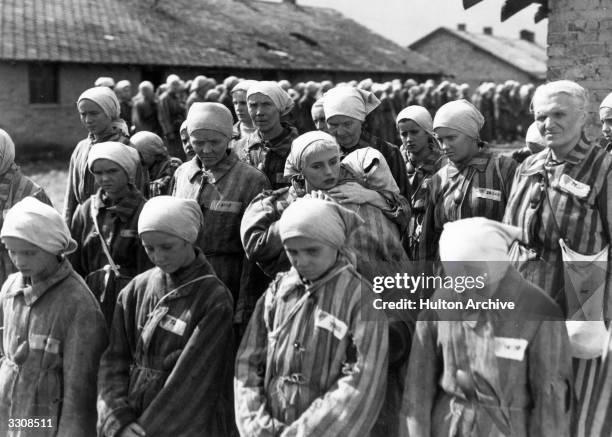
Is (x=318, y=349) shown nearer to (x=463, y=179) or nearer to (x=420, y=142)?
(x=463, y=179)

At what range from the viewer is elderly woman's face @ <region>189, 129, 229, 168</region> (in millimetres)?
4457

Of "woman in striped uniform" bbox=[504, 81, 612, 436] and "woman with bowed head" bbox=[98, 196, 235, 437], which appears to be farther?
"woman in striped uniform" bbox=[504, 81, 612, 436]

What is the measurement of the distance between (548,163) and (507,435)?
149 cm

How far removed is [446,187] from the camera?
4.38 metres

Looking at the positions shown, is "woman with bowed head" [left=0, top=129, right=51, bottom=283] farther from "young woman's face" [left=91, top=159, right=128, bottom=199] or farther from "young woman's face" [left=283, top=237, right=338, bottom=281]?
"young woman's face" [left=283, top=237, right=338, bottom=281]

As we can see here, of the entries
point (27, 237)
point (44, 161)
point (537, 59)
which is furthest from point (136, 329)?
point (537, 59)

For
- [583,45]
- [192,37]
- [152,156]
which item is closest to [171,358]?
[152,156]

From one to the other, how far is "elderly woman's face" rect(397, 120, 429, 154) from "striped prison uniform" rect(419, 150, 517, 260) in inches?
47.7

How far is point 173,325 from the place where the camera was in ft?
11.1

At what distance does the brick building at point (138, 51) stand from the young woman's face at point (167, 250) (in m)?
17.8

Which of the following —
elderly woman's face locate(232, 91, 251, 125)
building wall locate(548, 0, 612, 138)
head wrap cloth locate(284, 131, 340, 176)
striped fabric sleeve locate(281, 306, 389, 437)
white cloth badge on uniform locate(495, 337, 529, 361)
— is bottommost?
striped fabric sleeve locate(281, 306, 389, 437)

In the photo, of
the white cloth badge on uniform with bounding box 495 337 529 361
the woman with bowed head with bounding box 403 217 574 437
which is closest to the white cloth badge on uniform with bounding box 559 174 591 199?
the woman with bowed head with bounding box 403 217 574 437

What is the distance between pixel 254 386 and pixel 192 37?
23125mm

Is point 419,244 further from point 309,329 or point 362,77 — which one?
point 362,77
